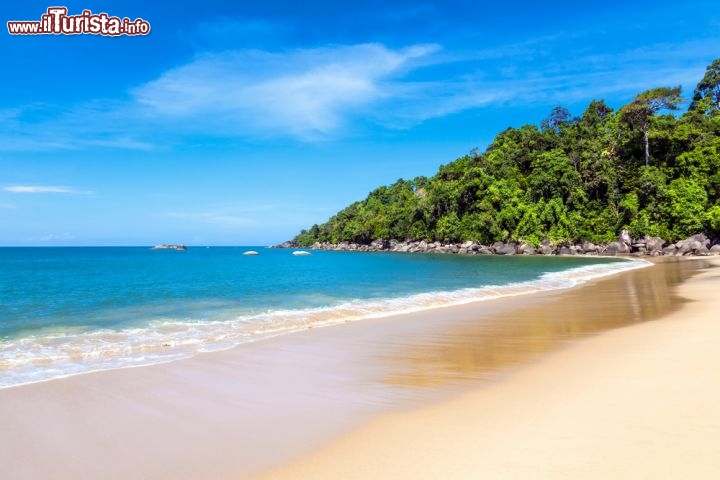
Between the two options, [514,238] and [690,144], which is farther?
[514,238]

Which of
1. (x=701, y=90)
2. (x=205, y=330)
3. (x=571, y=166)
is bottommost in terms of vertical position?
(x=205, y=330)

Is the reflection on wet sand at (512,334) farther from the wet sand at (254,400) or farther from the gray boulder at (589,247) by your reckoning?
the gray boulder at (589,247)

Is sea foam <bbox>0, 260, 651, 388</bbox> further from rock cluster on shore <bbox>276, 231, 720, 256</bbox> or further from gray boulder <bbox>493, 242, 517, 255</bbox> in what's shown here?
Result: gray boulder <bbox>493, 242, 517, 255</bbox>

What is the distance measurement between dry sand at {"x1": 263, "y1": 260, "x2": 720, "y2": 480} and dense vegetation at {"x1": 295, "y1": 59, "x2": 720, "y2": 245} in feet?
185

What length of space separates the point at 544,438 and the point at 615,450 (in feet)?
2.09

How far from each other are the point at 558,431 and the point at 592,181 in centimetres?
7424

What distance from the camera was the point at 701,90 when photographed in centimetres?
8000

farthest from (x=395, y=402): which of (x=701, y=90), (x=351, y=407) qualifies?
(x=701, y=90)

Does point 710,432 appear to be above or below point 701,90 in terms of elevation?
below

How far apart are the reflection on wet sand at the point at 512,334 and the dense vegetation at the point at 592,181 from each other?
4545cm

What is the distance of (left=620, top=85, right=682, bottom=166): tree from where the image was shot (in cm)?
6016

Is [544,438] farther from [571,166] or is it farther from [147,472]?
[571,166]

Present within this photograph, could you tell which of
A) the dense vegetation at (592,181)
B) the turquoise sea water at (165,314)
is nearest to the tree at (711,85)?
the dense vegetation at (592,181)

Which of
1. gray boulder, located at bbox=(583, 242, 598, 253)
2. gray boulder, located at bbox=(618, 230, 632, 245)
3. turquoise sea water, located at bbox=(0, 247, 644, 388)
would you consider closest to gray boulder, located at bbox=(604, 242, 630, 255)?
gray boulder, located at bbox=(618, 230, 632, 245)
